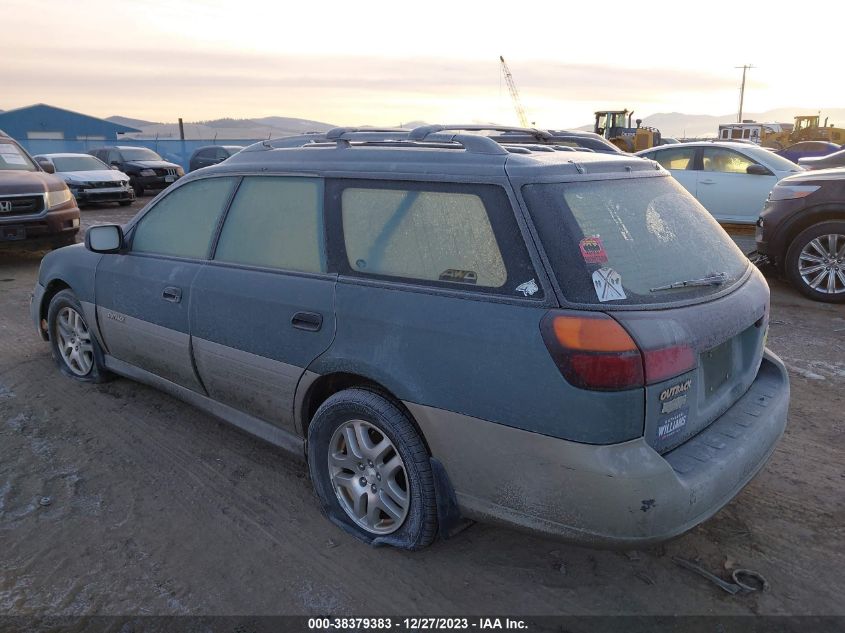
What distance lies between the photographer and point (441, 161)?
2.67m

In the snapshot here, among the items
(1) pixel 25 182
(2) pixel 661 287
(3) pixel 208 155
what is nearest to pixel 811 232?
(2) pixel 661 287

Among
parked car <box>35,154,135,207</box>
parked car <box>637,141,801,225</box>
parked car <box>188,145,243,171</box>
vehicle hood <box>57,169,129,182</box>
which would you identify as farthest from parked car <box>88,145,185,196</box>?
parked car <box>637,141,801,225</box>

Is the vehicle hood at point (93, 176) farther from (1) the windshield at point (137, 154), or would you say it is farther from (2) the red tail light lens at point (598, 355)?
(2) the red tail light lens at point (598, 355)

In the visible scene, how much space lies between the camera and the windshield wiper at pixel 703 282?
8.04 feet

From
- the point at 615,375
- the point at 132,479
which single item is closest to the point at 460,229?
the point at 615,375

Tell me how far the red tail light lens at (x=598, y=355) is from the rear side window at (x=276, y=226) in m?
1.25

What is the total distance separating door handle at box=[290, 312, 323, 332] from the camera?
2.86 meters

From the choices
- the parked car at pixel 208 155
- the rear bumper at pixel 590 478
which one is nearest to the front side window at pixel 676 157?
the rear bumper at pixel 590 478

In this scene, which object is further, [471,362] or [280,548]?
[280,548]

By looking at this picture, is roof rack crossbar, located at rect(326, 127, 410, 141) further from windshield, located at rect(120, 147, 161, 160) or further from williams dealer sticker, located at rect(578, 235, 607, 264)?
windshield, located at rect(120, 147, 161, 160)

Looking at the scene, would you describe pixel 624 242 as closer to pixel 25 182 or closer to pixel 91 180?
pixel 25 182

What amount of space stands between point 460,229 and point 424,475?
3.23ft

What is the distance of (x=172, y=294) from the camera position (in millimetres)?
3633

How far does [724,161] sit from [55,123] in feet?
204
